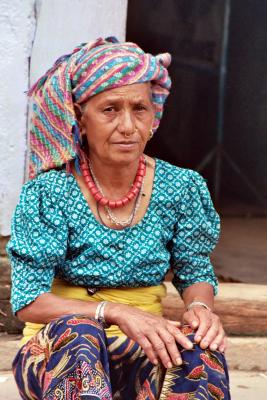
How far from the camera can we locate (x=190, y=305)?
3.36 m

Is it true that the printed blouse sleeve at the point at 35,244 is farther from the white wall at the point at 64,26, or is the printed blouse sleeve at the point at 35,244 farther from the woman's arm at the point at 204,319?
the white wall at the point at 64,26

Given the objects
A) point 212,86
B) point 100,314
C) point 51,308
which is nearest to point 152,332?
point 100,314

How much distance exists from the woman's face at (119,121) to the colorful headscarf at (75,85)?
33 mm

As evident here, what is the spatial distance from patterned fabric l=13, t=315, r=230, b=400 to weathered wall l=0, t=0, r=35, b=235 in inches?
57.8

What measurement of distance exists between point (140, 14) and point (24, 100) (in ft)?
12.4

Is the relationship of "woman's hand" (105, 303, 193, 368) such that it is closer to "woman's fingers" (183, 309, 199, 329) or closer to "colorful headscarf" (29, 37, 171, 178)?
"woman's fingers" (183, 309, 199, 329)

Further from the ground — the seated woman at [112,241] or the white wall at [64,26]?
the white wall at [64,26]

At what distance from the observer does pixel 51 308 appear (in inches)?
124

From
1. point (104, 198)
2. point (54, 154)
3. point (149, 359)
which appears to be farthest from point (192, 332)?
point (54, 154)

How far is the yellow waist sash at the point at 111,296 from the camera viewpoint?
11.1 feet

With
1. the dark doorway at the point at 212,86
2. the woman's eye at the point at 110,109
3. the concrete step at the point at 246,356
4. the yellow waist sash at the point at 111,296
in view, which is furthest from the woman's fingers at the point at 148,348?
the dark doorway at the point at 212,86

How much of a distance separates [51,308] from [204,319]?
51cm

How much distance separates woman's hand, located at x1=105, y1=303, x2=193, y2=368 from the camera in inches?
117

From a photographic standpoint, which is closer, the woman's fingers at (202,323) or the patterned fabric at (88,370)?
the patterned fabric at (88,370)
